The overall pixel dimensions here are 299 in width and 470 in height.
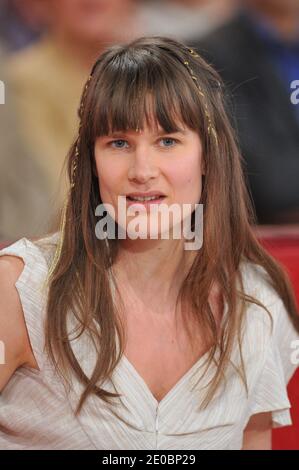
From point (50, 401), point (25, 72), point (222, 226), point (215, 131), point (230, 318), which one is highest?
point (25, 72)

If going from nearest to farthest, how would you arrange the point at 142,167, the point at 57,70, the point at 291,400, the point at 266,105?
the point at 142,167 < the point at 291,400 < the point at 266,105 < the point at 57,70

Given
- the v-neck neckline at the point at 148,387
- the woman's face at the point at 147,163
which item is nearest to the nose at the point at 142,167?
the woman's face at the point at 147,163

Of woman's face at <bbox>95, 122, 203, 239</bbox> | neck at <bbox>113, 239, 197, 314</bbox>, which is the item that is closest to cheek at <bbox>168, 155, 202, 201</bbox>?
woman's face at <bbox>95, 122, 203, 239</bbox>

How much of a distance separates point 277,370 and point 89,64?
5.74ft

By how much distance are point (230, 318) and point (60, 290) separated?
0.30 m

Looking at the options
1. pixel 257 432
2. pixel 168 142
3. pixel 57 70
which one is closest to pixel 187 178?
pixel 168 142

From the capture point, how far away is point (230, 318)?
1.44 meters

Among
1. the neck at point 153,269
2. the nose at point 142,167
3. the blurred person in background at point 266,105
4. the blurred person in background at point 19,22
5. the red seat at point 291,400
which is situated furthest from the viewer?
the blurred person in background at point 19,22

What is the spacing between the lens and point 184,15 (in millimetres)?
2938

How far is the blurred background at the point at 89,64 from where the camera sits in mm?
2795

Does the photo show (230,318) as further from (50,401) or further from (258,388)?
(50,401)

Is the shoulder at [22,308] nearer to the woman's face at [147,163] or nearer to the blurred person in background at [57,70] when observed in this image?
the woman's face at [147,163]

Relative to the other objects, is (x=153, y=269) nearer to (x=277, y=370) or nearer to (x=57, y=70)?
(x=277, y=370)
